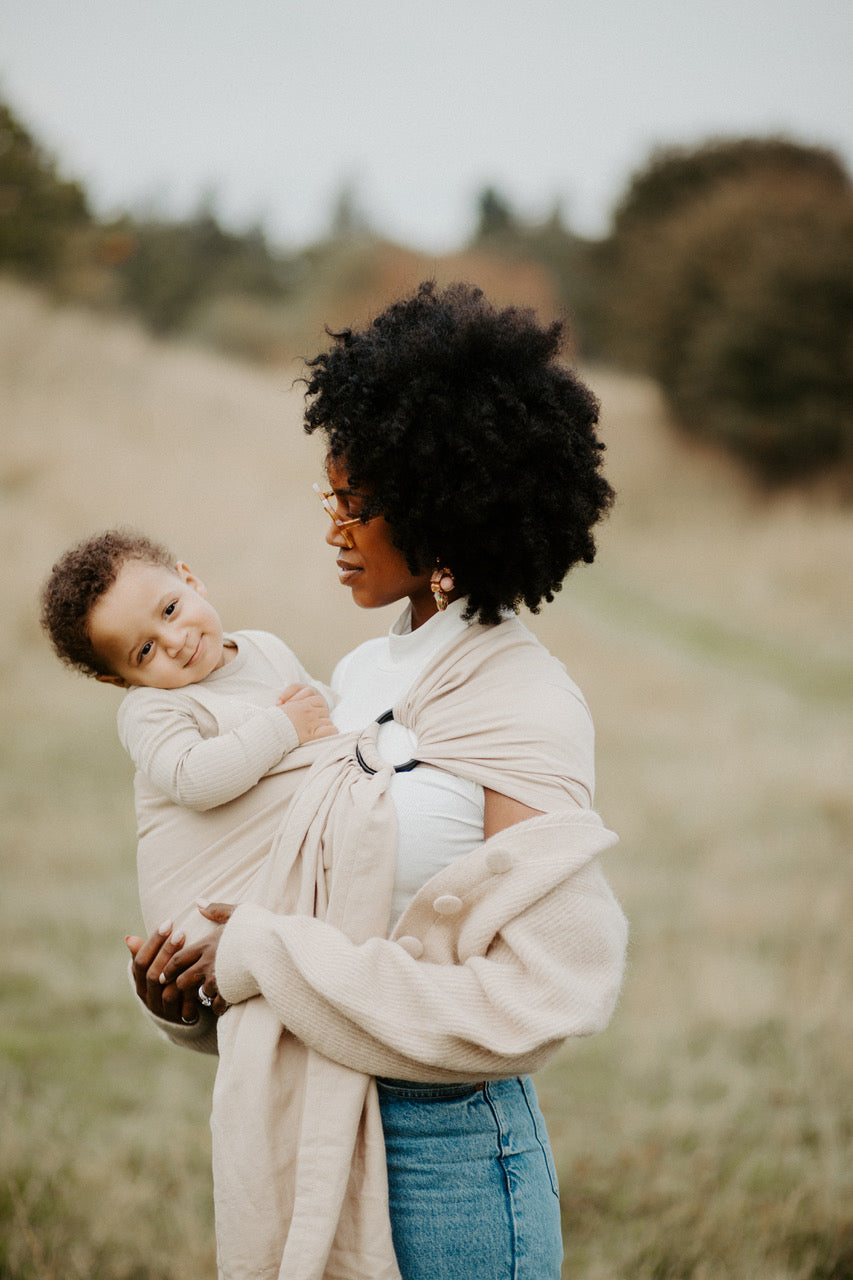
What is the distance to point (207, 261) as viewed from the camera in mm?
36656

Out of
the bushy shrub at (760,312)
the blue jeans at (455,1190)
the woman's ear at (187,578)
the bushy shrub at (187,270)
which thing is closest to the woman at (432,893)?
the blue jeans at (455,1190)

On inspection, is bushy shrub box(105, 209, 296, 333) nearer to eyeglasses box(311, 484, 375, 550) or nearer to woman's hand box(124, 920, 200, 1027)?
eyeglasses box(311, 484, 375, 550)

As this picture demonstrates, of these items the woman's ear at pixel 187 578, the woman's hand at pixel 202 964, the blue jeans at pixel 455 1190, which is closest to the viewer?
the blue jeans at pixel 455 1190

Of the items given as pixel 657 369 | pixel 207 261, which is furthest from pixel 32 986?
pixel 207 261

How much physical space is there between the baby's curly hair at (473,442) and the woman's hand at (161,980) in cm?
79

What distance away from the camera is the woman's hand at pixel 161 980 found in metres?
1.88

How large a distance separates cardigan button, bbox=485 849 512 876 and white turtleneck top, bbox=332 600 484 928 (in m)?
0.11

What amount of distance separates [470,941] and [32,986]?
4.31 metres

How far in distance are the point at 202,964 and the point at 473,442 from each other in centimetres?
101

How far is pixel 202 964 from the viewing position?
1.85 metres

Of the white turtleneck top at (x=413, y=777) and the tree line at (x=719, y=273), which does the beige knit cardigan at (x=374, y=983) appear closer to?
the white turtleneck top at (x=413, y=777)

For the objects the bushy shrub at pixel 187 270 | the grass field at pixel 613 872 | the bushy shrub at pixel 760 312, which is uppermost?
the bushy shrub at pixel 187 270

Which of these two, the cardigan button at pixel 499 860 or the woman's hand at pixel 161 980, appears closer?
the cardigan button at pixel 499 860

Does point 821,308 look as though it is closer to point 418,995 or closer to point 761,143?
point 761,143
